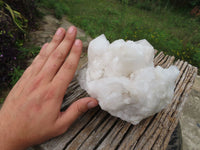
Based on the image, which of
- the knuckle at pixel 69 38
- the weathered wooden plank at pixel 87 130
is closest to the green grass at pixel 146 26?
the knuckle at pixel 69 38

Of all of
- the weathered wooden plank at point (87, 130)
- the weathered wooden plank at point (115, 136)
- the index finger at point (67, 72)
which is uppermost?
the index finger at point (67, 72)

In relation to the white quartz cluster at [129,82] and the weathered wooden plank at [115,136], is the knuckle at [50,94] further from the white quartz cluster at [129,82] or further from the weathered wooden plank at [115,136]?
the weathered wooden plank at [115,136]

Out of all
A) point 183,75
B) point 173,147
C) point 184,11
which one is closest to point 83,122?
point 173,147

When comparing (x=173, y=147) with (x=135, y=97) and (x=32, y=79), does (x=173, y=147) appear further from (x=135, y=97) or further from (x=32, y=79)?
(x=32, y=79)

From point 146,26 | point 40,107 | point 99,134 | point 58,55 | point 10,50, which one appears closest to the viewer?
point 40,107

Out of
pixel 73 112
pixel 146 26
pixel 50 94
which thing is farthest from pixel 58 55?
pixel 146 26

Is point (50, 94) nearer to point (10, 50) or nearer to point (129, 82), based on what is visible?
point (129, 82)

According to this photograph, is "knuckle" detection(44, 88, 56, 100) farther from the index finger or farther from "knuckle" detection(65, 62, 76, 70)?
"knuckle" detection(65, 62, 76, 70)
